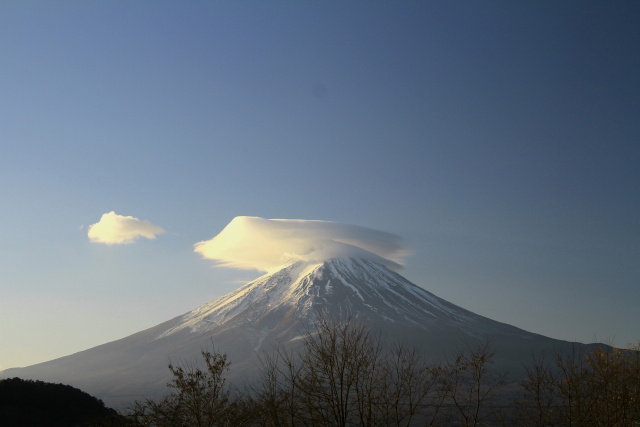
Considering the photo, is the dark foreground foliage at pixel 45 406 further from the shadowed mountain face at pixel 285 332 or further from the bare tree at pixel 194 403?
the shadowed mountain face at pixel 285 332

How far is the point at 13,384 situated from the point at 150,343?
161880mm

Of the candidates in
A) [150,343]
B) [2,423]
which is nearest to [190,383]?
[2,423]

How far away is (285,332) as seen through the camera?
525 feet

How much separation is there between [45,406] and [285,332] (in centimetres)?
13056

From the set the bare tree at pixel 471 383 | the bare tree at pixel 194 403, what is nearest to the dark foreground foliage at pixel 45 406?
the bare tree at pixel 194 403

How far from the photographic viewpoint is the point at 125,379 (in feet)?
507

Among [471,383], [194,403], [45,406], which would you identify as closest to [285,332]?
[471,383]

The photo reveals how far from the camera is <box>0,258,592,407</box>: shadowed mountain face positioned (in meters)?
148

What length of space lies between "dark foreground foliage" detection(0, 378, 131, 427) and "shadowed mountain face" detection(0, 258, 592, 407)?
322ft

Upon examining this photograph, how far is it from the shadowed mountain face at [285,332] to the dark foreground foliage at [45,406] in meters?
98.3

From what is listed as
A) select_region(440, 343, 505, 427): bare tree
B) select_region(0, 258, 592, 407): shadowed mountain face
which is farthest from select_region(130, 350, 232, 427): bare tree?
select_region(0, 258, 592, 407): shadowed mountain face

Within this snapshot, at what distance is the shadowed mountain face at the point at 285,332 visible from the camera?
148 metres

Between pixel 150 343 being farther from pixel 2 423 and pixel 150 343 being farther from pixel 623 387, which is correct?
pixel 623 387

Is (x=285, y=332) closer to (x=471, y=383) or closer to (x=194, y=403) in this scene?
(x=471, y=383)
